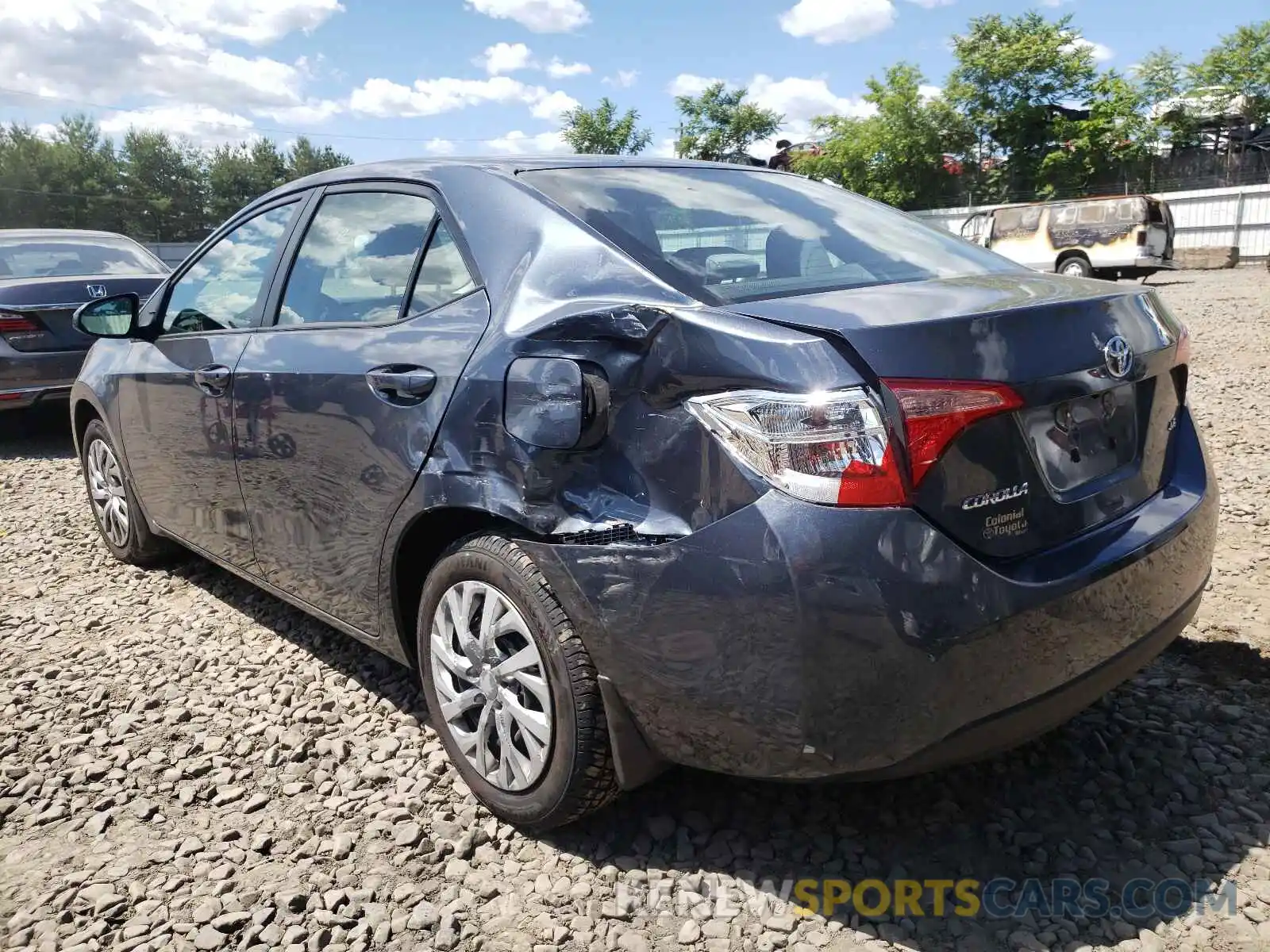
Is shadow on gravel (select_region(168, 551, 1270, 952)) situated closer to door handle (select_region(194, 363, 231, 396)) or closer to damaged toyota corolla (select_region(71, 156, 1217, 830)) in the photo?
damaged toyota corolla (select_region(71, 156, 1217, 830))

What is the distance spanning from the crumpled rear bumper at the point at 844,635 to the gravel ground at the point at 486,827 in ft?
1.35

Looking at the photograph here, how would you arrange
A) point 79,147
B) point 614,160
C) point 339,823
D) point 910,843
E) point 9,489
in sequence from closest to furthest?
point 910,843
point 339,823
point 614,160
point 9,489
point 79,147

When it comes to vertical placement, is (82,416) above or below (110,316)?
below

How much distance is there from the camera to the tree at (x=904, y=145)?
146ft

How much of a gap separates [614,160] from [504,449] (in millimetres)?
1142

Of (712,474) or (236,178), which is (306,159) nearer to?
(236,178)

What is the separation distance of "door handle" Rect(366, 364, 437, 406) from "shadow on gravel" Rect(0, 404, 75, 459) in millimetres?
5811

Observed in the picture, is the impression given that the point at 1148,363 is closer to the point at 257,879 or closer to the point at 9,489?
the point at 257,879

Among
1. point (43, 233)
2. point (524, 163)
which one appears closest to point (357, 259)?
point (524, 163)

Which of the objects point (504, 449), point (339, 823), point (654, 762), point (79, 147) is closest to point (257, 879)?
point (339, 823)

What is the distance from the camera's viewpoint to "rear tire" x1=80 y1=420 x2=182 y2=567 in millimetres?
4375

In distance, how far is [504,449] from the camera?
2.20 metres

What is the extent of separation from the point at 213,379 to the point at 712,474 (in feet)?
7.08

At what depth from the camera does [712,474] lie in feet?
6.13
